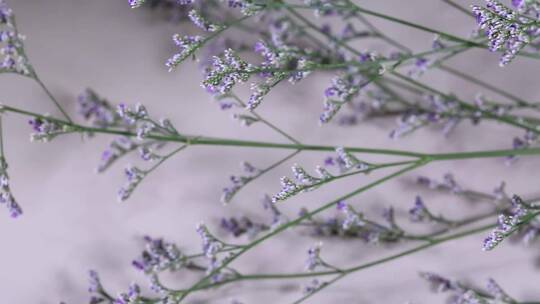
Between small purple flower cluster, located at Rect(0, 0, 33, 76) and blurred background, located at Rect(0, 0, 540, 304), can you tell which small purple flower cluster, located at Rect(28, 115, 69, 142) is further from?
blurred background, located at Rect(0, 0, 540, 304)

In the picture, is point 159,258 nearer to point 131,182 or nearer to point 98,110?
point 131,182

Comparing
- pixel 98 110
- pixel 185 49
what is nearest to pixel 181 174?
pixel 98 110

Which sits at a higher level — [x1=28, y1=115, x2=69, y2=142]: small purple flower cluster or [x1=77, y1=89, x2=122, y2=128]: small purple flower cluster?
[x1=77, y1=89, x2=122, y2=128]: small purple flower cluster

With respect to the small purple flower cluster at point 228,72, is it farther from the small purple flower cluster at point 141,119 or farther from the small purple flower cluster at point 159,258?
the small purple flower cluster at point 159,258

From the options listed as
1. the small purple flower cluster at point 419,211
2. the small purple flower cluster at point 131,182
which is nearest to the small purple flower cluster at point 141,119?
the small purple flower cluster at point 131,182

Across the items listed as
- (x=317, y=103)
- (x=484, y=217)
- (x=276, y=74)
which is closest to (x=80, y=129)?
(x=276, y=74)

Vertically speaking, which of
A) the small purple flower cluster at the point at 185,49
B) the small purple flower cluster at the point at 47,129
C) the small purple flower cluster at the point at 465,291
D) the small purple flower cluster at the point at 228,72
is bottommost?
the small purple flower cluster at the point at 465,291

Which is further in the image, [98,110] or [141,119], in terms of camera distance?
[98,110]

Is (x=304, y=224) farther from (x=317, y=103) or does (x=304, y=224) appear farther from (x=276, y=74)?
(x=276, y=74)

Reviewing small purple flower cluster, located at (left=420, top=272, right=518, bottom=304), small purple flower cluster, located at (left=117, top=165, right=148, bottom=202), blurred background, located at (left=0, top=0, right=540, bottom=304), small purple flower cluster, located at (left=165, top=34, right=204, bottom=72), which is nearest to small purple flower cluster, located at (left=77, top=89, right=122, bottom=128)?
blurred background, located at (left=0, top=0, right=540, bottom=304)
